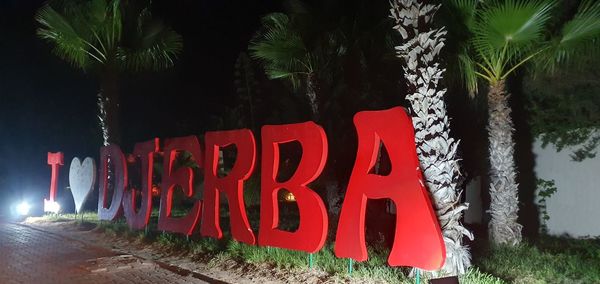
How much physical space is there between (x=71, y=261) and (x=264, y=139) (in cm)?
486

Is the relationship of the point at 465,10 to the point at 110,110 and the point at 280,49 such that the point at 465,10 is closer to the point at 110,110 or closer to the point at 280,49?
the point at 280,49

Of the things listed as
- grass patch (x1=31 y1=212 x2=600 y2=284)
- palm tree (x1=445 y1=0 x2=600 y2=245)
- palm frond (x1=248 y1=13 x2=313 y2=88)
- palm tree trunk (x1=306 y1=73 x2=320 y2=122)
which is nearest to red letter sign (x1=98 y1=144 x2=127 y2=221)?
grass patch (x1=31 y1=212 x2=600 y2=284)

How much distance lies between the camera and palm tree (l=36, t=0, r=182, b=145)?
1617 cm

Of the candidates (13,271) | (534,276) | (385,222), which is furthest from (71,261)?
(534,276)

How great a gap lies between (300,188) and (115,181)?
859cm

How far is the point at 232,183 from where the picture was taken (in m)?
10.7

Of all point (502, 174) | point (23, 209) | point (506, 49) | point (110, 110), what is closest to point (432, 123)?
point (506, 49)

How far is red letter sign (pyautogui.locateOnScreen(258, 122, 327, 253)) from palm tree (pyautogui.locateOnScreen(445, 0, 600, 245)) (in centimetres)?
349

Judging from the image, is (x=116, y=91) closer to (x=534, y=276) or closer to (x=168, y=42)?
(x=168, y=42)

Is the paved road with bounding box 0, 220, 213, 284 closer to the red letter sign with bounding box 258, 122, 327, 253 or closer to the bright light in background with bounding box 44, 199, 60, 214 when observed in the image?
the red letter sign with bounding box 258, 122, 327, 253

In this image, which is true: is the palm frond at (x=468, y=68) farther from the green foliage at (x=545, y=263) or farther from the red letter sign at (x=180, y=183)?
the red letter sign at (x=180, y=183)

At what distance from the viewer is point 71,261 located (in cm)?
1119

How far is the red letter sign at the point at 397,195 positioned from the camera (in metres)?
7.14

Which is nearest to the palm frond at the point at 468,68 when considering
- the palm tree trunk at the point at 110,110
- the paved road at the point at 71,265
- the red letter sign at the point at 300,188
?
the red letter sign at the point at 300,188
